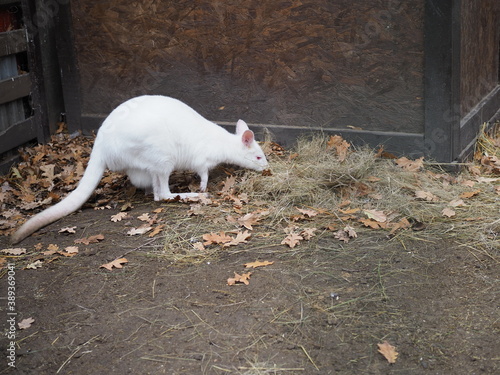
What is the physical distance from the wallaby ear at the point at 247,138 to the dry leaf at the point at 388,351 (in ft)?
9.54

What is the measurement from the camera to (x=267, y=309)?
391 cm

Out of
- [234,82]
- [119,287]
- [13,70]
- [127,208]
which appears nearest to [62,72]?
[13,70]

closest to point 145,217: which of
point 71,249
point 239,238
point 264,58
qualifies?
point 71,249

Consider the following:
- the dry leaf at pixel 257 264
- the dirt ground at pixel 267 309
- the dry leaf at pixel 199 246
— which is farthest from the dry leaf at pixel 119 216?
the dry leaf at pixel 257 264

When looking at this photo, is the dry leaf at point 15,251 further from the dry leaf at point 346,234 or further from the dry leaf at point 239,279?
the dry leaf at point 346,234

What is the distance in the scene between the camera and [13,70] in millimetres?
7133

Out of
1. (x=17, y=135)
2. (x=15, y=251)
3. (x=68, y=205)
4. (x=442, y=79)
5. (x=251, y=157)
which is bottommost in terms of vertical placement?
(x=15, y=251)

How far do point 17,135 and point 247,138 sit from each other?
269cm

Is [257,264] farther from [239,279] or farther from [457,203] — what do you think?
[457,203]

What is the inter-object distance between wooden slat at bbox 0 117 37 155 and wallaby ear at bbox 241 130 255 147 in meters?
2.59

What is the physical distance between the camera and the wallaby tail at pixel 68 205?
5.12m

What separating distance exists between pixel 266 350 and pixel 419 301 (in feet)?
3.40

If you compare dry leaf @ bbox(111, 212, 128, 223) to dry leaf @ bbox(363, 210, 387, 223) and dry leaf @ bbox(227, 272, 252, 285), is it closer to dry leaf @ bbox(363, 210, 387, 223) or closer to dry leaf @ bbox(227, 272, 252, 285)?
dry leaf @ bbox(227, 272, 252, 285)

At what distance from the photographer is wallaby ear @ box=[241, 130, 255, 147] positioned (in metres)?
5.99
